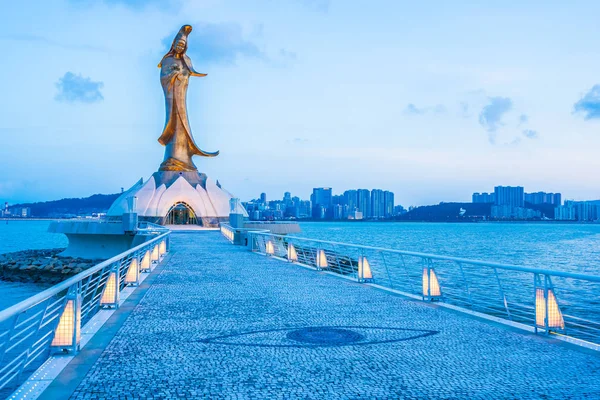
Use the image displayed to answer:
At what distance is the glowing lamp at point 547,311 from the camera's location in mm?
6699

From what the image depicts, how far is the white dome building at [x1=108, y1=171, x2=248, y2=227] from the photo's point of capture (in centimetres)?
4894

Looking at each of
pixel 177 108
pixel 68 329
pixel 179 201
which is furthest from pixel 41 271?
pixel 68 329

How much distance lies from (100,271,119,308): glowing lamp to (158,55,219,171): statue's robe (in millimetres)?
43128

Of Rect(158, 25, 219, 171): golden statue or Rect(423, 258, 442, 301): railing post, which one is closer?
Rect(423, 258, 442, 301): railing post

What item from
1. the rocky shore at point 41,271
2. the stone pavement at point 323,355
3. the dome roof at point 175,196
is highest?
the dome roof at point 175,196

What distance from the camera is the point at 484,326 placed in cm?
736

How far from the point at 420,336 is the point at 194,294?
4.85 m

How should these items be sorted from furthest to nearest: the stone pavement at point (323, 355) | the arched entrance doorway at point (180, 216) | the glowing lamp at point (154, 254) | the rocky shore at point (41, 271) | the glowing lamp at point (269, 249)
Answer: the arched entrance doorway at point (180, 216), the rocky shore at point (41, 271), the glowing lamp at point (269, 249), the glowing lamp at point (154, 254), the stone pavement at point (323, 355)

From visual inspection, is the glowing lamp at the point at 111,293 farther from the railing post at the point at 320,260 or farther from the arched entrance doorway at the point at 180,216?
the arched entrance doorway at the point at 180,216

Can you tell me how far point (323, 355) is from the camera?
5.75 metres

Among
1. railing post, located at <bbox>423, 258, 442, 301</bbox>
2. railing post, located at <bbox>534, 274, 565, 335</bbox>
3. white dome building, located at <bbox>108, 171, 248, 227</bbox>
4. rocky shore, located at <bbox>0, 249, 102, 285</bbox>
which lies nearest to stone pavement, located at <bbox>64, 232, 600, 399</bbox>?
railing post, located at <bbox>534, 274, 565, 335</bbox>

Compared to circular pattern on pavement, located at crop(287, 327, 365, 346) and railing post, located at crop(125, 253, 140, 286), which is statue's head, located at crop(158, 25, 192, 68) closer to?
railing post, located at crop(125, 253, 140, 286)

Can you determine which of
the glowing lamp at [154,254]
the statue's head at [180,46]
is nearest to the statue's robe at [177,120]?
the statue's head at [180,46]

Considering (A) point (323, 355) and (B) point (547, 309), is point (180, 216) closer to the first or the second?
(B) point (547, 309)
